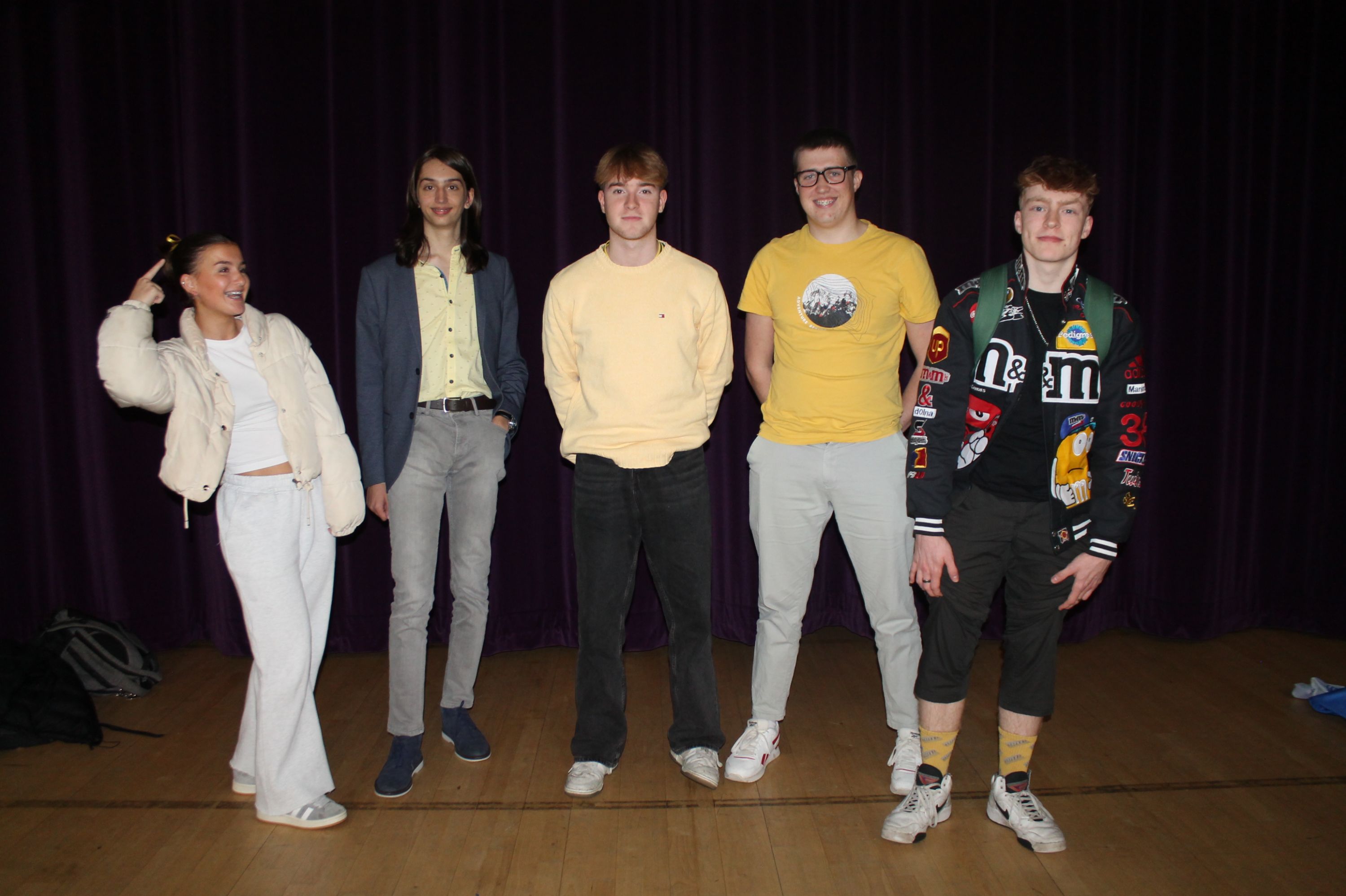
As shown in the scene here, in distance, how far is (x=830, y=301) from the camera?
265cm

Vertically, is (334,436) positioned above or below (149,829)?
above

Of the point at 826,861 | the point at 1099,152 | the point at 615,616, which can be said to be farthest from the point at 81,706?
the point at 1099,152

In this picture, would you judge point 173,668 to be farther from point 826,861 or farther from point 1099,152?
point 1099,152

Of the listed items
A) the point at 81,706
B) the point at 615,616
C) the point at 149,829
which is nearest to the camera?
the point at 149,829

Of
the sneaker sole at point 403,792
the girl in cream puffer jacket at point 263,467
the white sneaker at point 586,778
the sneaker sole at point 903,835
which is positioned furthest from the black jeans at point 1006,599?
the girl in cream puffer jacket at point 263,467

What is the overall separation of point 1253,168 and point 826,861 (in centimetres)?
347

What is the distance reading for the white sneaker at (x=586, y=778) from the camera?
2.61 meters

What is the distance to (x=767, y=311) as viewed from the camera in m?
2.81

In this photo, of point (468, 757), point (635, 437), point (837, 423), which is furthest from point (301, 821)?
point (837, 423)

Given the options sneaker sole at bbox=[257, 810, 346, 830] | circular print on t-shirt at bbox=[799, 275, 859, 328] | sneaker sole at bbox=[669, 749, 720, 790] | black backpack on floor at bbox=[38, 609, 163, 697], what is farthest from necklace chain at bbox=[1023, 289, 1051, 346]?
black backpack on floor at bbox=[38, 609, 163, 697]

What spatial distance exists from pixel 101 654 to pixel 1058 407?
3.43 metres

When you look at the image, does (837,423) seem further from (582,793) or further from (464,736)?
(464,736)

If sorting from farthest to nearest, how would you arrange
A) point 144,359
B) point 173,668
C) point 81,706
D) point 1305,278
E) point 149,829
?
point 1305,278 → point 173,668 → point 81,706 → point 149,829 → point 144,359

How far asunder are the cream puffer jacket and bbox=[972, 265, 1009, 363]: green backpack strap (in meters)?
1.73
